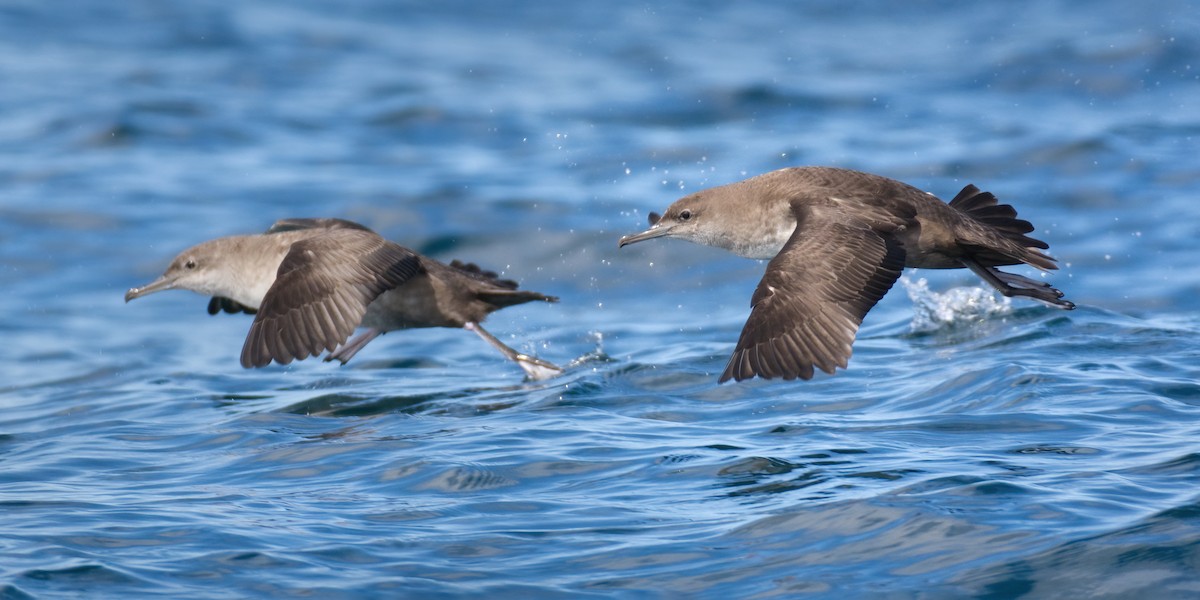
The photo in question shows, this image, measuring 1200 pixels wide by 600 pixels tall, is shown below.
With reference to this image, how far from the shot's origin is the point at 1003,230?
713cm

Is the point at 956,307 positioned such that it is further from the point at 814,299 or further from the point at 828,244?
the point at 814,299

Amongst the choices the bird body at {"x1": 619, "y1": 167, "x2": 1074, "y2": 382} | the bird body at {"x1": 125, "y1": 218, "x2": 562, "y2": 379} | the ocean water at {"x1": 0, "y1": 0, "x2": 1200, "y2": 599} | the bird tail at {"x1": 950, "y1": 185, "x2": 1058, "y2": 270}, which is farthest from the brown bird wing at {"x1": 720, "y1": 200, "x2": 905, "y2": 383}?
the bird body at {"x1": 125, "y1": 218, "x2": 562, "y2": 379}

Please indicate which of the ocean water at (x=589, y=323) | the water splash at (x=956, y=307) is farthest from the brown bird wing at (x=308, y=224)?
the water splash at (x=956, y=307)

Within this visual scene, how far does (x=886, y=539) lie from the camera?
17.1 ft

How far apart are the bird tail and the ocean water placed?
627mm

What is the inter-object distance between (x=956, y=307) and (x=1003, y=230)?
5.64 ft

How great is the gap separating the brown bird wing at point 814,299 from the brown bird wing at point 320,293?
221 centimetres

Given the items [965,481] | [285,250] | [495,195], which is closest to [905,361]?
[965,481]

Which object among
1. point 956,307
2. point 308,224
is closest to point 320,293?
point 308,224

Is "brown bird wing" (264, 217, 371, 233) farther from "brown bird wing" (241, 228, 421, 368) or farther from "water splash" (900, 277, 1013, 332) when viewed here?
"water splash" (900, 277, 1013, 332)

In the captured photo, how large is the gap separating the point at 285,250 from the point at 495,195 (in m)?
4.20

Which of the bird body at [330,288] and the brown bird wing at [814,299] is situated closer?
the brown bird wing at [814,299]

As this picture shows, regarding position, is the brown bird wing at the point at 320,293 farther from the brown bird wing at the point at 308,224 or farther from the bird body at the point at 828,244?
the bird body at the point at 828,244

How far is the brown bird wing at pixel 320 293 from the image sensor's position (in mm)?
7102
